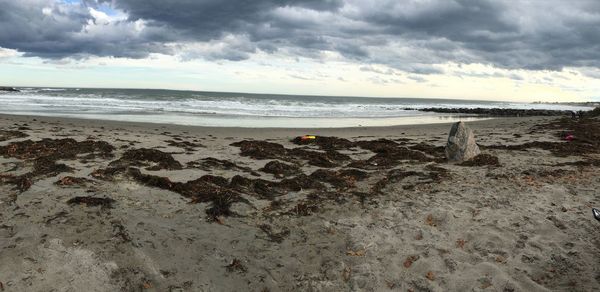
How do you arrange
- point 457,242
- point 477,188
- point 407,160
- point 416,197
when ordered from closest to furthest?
point 457,242 → point 416,197 → point 477,188 → point 407,160

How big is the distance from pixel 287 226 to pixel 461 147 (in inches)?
237

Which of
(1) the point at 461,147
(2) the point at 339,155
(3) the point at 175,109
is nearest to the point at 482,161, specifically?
(1) the point at 461,147

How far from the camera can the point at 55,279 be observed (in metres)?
4.21

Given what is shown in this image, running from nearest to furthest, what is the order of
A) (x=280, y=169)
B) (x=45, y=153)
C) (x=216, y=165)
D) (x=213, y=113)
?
1. (x=45, y=153)
2. (x=280, y=169)
3. (x=216, y=165)
4. (x=213, y=113)

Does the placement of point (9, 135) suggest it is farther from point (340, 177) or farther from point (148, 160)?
point (340, 177)

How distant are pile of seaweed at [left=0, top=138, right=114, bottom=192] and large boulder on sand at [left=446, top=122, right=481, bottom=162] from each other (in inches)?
319

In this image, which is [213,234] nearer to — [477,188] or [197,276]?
[197,276]

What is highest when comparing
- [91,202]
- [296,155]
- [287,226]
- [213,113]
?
[213,113]

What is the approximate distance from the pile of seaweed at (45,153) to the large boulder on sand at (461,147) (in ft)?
26.6

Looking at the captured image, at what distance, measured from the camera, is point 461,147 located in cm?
1000

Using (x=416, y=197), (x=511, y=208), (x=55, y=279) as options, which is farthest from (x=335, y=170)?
(x=55, y=279)

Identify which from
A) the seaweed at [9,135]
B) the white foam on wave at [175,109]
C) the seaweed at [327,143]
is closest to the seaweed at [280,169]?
the seaweed at [327,143]

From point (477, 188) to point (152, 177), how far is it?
19.2 ft

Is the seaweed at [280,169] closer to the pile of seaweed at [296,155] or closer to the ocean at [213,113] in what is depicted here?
the pile of seaweed at [296,155]
